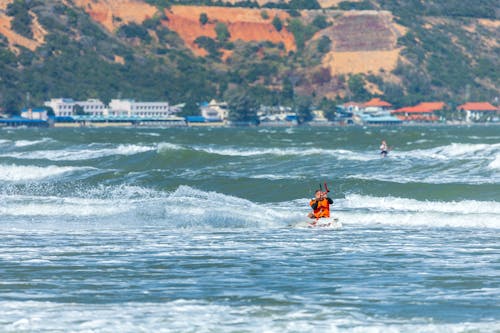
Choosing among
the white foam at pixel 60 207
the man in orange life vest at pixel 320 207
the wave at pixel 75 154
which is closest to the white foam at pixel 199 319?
the man in orange life vest at pixel 320 207

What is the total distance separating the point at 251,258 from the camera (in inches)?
944

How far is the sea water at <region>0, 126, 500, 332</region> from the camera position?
18125mm

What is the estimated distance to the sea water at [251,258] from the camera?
18125 millimetres

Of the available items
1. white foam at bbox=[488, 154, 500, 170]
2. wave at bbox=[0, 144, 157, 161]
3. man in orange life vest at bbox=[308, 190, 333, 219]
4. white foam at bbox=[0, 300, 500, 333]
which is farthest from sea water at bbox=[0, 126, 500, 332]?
wave at bbox=[0, 144, 157, 161]

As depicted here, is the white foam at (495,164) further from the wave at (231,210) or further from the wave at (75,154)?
the wave at (75,154)

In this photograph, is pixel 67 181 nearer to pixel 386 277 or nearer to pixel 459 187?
pixel 459 187

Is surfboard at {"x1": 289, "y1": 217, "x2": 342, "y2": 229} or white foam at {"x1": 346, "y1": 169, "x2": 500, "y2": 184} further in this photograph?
white foam at {"x1": 346, "y1": 169, "x2": 500, "y2": 184}

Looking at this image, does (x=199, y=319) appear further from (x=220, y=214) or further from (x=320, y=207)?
(x=220, y=214)

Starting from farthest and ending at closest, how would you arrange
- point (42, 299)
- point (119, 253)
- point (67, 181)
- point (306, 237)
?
point (67, 181) < point (306, 237) < point (119, 253) < point (42, 299)

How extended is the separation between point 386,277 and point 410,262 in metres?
1.94

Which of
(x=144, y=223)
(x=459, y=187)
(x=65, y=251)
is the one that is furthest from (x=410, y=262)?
(x=459, y=187)

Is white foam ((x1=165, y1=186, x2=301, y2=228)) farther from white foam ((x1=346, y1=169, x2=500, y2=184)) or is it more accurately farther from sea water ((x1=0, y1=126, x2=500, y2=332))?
white foam ((x1=346, y1=169, x2=500, y2=184))

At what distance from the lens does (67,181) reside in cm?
4981

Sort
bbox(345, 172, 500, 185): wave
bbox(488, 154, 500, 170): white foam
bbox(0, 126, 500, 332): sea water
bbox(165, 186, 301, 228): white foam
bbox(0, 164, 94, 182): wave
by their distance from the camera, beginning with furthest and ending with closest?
bbox(0, 164, 94, 182): wave, bbox(488, 154, 500, 170): white foam, bbox(345, 172, 500, 185): wave, bbox(165, 186, 301, 228): white foam, bbox(0, 126, 500, 332): sea water
